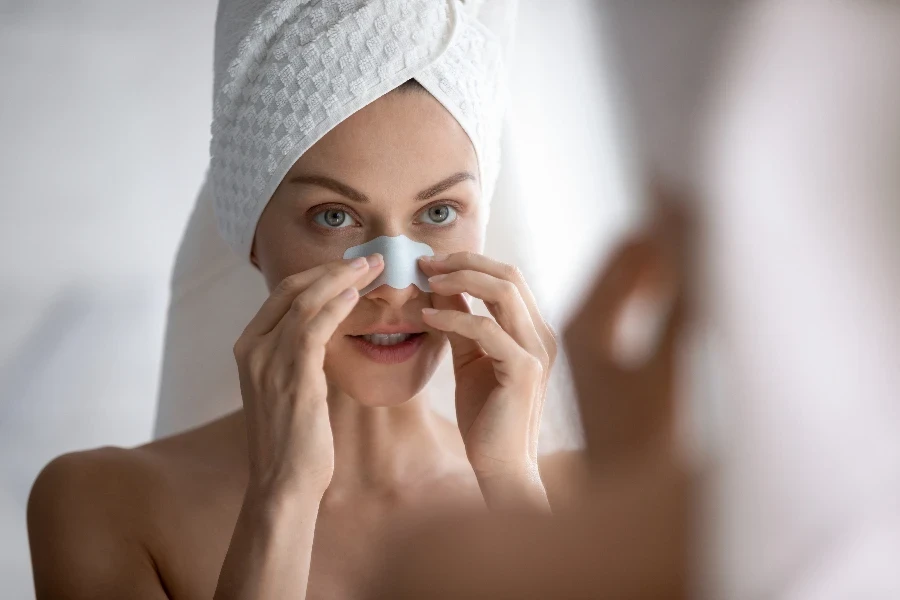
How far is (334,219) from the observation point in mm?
1277

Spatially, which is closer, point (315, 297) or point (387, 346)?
point (315, 297)

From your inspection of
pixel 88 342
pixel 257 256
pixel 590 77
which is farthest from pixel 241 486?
pixel 590 77

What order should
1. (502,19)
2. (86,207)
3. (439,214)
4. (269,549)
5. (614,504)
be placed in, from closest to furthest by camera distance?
(614,504)
(269,549)
(439,214)
(502,19)
(86,207)

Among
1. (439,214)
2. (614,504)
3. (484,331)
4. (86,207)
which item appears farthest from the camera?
(86,207)

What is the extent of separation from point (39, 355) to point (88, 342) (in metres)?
0.11

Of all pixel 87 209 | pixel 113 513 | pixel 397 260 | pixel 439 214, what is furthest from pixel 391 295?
pixel 87 209

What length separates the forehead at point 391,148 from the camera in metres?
1.22

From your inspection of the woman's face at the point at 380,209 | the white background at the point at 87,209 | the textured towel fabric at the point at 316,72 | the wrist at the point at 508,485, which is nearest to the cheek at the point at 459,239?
the woman's face at the point at 380,209

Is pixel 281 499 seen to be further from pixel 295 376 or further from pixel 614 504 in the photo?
pixel 614 504

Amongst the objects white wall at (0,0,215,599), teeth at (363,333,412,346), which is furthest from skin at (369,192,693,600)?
white wall at (0,0,215,599)

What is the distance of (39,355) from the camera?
2.00m

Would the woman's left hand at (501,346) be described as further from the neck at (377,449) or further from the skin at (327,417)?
the neck at (377,449)

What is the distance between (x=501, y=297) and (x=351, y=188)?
0.25 metres

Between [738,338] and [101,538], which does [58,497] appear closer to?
[101,538]
